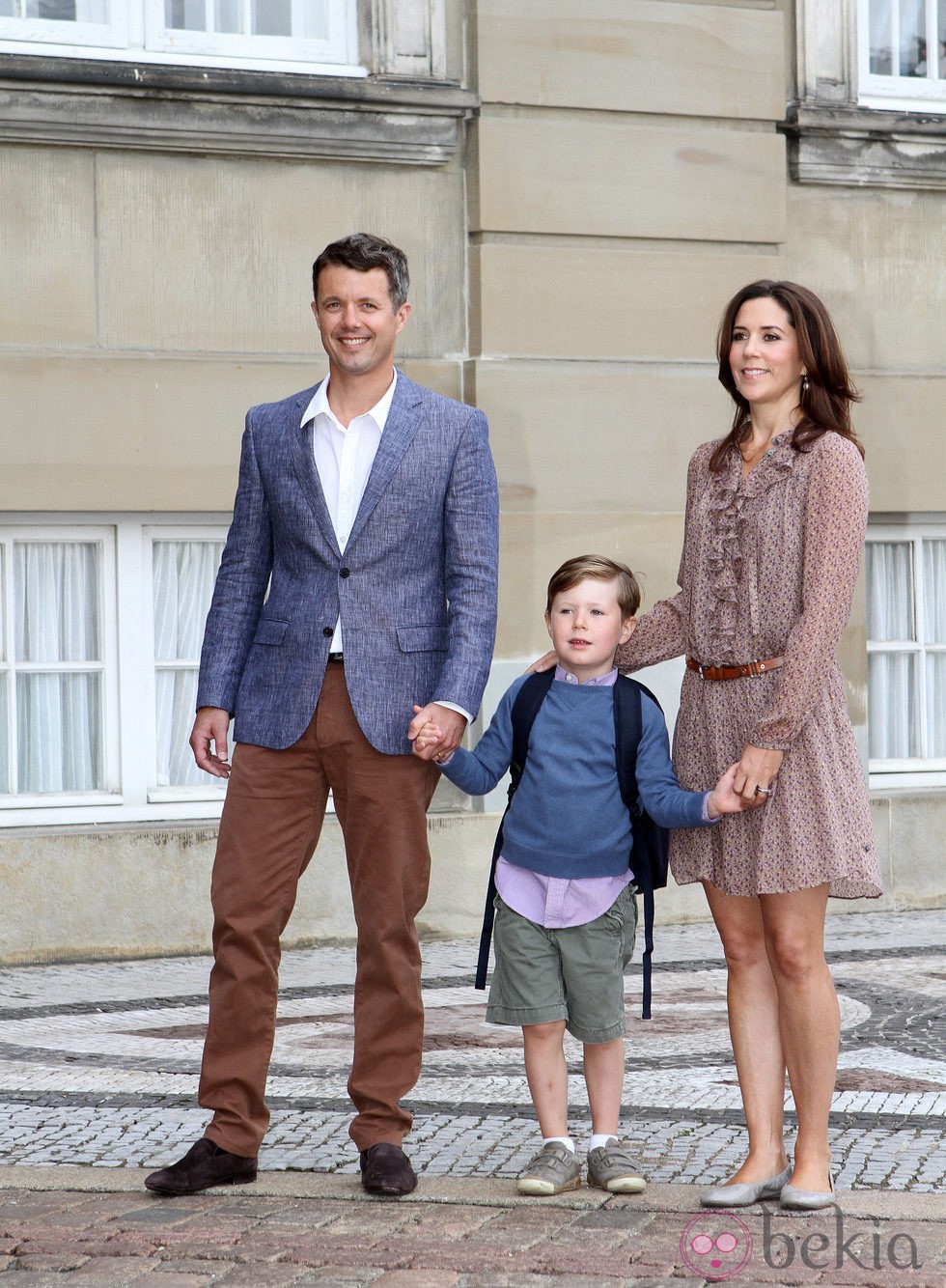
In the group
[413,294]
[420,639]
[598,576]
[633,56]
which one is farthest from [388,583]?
[633,56]

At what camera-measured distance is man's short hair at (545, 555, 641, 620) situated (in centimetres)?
421

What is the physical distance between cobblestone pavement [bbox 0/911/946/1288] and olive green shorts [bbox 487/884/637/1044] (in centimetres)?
38

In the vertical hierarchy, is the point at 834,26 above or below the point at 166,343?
above

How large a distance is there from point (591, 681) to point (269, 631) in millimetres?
757

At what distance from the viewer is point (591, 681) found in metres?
4.21

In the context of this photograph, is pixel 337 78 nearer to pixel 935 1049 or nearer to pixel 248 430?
pixel 248 430

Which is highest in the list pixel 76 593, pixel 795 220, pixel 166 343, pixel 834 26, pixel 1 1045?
pixel 834 26

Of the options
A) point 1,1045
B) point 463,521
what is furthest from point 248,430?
point 1,1045

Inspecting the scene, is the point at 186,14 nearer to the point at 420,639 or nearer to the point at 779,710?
the point at 420,639

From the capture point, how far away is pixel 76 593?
8008 mm

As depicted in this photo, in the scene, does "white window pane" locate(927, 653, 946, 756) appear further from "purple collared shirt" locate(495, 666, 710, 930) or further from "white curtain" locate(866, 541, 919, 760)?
"purple collared shirt" locate(495, 666, 710, 930)

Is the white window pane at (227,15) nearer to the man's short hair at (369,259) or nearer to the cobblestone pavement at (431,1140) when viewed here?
the cobblestone pavement at (431,1140)

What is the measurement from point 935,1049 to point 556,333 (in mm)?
3951

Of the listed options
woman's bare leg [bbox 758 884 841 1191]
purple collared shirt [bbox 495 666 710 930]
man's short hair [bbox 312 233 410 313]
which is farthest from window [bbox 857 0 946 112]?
woman's bare leg [bbox 758 884 841 1191]
